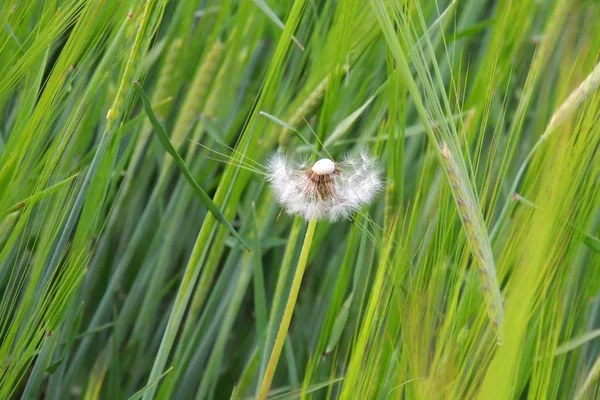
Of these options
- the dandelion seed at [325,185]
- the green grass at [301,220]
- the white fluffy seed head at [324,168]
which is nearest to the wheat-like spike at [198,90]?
the green grass at [301,220]

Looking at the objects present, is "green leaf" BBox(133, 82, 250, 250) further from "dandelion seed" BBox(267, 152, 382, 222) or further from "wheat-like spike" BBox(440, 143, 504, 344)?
"wheat-like spike" BBox(440, 143, 504, 344)

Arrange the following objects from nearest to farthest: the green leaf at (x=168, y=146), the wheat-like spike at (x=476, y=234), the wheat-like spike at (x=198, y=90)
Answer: the wheat-like spike at (x=476, y=234)
the green leaf at (x=168, y=146)
the wheat-like spike at (x=198, y=90)

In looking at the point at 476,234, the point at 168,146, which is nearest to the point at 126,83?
the point at 168,146

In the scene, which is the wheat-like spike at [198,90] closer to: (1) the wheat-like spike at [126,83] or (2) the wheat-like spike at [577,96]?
(1) the wheat-like spike at [126,83]

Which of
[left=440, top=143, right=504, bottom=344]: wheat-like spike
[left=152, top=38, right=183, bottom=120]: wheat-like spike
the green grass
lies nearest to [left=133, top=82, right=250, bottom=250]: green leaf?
the green grass

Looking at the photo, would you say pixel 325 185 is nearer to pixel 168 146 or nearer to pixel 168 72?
pixel 168 146

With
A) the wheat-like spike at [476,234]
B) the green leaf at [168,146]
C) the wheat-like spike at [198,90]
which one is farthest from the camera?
the wheat-like spike at [198,90]

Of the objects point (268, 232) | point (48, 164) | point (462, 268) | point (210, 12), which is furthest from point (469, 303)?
point (210, 12)
